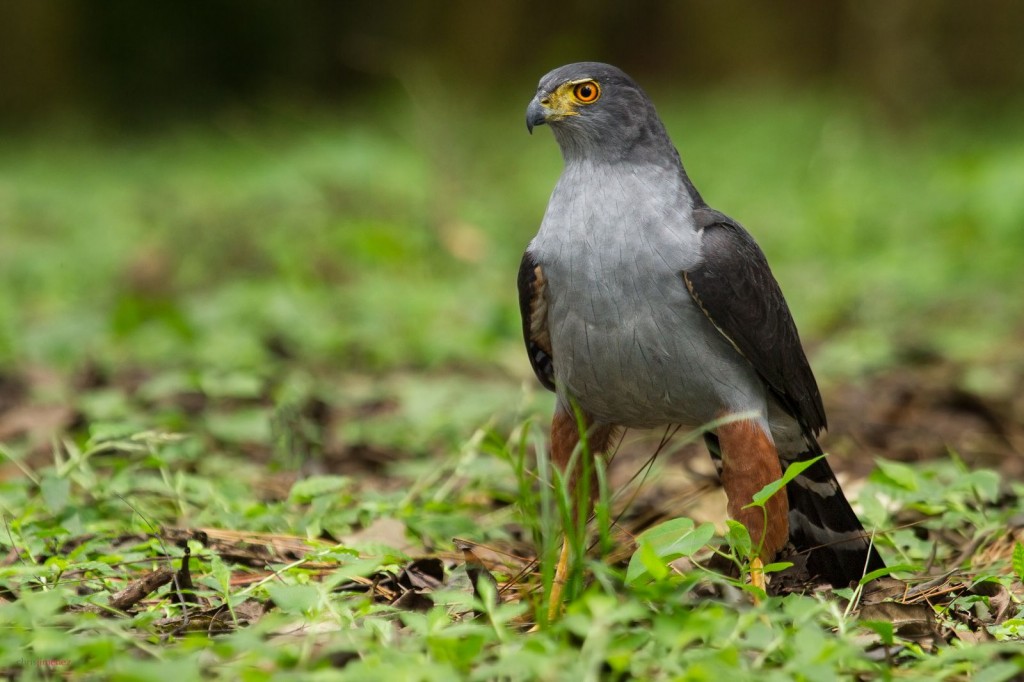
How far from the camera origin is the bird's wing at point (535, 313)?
11.5 feet

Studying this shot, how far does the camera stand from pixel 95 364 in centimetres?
571

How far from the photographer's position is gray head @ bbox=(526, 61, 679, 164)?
355 centimetres

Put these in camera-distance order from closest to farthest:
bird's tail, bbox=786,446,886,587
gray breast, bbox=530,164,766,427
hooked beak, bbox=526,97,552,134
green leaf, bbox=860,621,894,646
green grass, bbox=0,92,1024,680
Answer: green grass, bbox=0,92,1024,680 < green leaf, bbox=860,621,894,646 < gray breast, bbox=530,164,766,427 < bird's tail, bbox=786,446,886,587 < hooked beak, bbox=526,97,552,134

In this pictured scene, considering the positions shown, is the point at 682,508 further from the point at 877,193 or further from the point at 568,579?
the point at 877,193

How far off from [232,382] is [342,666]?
2897 millimetres

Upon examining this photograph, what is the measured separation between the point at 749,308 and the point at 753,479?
18.9 inches

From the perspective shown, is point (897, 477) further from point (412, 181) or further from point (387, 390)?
point (412, 181)

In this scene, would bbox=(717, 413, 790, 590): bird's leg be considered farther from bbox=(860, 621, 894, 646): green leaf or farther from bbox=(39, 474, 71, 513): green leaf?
bbox=(39, 474, 71, 513): green leaf

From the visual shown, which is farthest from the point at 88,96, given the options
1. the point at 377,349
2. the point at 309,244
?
the point at 377,349

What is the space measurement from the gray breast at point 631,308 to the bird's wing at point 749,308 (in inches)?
1.8

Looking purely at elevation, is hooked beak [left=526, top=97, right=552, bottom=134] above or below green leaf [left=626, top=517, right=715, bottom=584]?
above

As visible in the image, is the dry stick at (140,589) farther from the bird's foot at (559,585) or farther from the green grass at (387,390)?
the bird's foot at (559,585)

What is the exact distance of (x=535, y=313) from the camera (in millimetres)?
3584

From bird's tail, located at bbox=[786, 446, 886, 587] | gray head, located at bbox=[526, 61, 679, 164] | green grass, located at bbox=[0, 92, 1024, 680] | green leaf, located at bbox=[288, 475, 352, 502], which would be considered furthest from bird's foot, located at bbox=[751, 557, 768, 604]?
green leaf, located at bbox=[288, 475, 352, 502]
